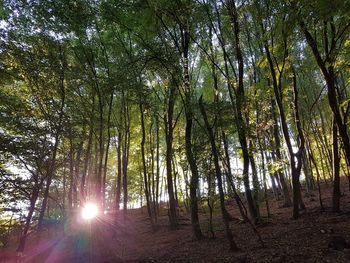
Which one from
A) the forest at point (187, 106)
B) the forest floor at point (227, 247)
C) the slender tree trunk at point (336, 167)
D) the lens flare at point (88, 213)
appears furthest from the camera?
the lens flare at point (88, 213)

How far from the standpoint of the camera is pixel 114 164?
98.7 feet

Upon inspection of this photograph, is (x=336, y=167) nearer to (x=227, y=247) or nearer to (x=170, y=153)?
(x=227, y=247)

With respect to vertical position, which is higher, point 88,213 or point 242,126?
point 242,126

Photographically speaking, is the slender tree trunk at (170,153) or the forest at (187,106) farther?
the slender tree trunk at (170,153)

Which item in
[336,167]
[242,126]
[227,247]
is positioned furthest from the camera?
[336,167]

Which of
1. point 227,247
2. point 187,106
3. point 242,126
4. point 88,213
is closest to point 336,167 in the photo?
point 242,126

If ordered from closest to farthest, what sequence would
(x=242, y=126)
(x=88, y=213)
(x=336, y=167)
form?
(x=242, y=126)
(x=336, y=167)
(x=88, y=213)

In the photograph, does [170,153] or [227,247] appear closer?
[227,247]

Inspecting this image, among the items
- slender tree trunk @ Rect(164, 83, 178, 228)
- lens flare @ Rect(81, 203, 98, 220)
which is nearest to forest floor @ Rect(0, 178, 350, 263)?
lens flare @ Rect(81, 203, 98, 220)

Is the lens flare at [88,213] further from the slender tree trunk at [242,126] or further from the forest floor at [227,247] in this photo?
the slender tree trunk at [242,126]

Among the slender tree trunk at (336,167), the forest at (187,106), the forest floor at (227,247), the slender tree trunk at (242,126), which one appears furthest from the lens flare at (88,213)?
the slender tree trunk at (336,167)

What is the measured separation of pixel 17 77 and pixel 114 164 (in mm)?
19486

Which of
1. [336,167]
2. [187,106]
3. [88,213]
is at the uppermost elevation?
[187,106]

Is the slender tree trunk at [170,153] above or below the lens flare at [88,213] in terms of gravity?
above
